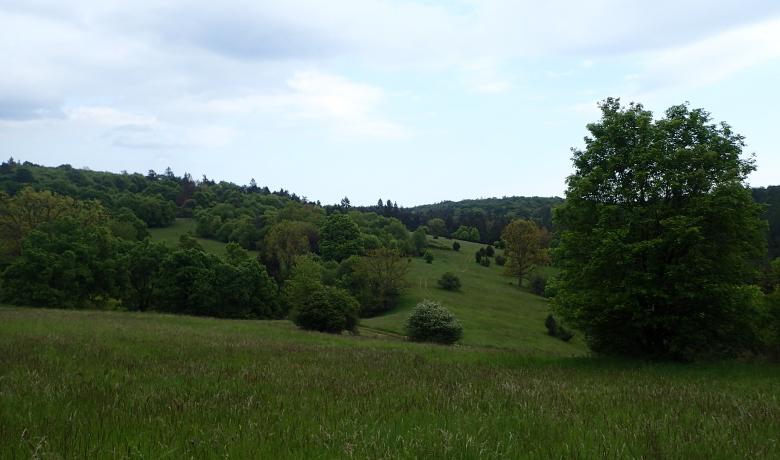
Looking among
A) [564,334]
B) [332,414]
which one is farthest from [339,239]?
[332,414]

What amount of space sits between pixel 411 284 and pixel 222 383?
86.0 m

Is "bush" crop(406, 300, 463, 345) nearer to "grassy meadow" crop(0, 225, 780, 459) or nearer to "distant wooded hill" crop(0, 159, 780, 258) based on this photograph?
"grassy meadow" crop(0, 225, 780, 459)

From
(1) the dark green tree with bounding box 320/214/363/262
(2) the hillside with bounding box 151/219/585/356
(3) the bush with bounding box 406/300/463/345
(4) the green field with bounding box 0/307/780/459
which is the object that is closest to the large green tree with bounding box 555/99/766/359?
(4) the green field with bounding box 0/307/780/459

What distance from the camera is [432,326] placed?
4897 cm

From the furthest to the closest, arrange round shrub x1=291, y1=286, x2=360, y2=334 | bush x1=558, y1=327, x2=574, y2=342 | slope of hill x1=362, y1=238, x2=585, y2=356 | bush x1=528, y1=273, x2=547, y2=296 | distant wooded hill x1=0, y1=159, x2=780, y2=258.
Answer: distant wooded hill x1=0, y1=159, x2=780, y2=258
bush x1=528, y1=273, x2=547, y2=296
bush x1=558, y1=327, x2=574, y2=342
slope of hill x1=362, y1=238, x2=585, y2=356
round shrub x1=291, y1=286, x2=360, y2=334

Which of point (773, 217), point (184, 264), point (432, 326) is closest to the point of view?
point (432, 326)

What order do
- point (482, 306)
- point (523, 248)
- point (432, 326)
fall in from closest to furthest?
point (432, 326), point (482, 306), point (523, 248)

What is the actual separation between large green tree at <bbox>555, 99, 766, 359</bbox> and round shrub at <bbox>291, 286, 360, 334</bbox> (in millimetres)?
25149

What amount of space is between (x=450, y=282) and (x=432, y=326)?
47704 mm

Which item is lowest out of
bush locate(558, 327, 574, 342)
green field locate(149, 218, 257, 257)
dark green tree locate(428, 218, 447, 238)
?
bush locate(558, 327, 574, 342)

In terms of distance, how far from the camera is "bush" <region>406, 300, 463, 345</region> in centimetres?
4919

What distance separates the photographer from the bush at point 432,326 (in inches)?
1937

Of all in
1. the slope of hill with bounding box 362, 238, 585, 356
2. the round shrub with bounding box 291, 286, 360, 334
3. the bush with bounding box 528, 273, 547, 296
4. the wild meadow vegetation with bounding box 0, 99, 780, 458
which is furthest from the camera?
the bush with bounding box 528, 273, 547, 296

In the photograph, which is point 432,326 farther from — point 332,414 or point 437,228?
point 437,228
